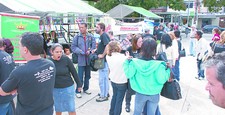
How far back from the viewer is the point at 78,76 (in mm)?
4184

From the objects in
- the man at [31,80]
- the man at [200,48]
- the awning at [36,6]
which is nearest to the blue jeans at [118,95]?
the man at [31,80]

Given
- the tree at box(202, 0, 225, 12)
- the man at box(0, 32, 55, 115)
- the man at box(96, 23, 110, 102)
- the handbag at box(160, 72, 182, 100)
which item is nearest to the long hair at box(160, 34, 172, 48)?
the man at box(96, 23, 110, 102)

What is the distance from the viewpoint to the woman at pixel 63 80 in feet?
12.7

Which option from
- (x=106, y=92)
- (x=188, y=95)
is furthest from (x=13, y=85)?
(x=188, y=95)

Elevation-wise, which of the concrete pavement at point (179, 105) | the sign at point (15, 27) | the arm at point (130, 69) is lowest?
the concrete pavement at point (179, 105)

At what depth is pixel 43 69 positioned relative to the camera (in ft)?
8.54

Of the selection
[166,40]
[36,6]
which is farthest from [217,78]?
[36,6]

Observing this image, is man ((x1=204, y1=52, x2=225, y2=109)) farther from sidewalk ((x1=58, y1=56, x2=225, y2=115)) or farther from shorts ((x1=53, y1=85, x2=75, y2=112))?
sidewalk ((x1=58, y1=56, x2=225, y2=115))

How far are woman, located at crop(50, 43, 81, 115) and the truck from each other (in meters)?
1.37

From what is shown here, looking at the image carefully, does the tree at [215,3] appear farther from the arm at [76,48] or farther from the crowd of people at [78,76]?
the arm at [76,48]

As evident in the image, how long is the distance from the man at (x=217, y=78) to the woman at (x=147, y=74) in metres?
2.01

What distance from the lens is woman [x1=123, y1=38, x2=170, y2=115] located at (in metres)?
3.52

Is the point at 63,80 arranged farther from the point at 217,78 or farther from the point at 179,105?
the point at 179,105

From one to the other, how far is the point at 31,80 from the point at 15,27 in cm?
302
